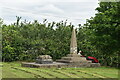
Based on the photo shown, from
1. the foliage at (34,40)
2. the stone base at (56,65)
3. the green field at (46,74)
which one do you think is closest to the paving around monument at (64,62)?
the stone base at (56,65)

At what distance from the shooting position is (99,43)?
8273 millimetres

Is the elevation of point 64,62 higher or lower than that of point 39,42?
lower

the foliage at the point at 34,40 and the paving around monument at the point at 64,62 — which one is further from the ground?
the foliage at the point at 34,40

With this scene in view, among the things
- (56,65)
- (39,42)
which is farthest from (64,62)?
(39,42)

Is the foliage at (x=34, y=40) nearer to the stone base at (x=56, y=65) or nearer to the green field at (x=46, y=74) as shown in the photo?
the stone base at (x=56, y=65)

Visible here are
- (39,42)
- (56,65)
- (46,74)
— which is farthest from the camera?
(39,42)

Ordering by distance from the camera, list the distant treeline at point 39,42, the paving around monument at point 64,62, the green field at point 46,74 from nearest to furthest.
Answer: the green field at point 46,74 < the paving around monument at point 64,62 < the distant treeline at point 39,42

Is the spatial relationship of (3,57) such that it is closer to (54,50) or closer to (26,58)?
(26,58)

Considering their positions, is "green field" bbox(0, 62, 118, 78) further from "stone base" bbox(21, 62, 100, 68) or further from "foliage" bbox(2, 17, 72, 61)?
"foliage" bbox(2, 17, 72, 61)

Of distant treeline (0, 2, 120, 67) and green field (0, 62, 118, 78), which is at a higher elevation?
distant treeline (0, 2, 120, 67)

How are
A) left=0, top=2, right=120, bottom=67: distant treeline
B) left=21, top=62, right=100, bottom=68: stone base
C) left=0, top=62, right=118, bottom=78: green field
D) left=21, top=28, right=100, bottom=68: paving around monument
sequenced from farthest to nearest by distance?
left=0, top=2, right=120, bottom=67: distant treeline < left=21, top=28, right=100, bottom=68: paving around monument < left=21, top=62, right=100, bottom=68: stone base < left=0, top=62, right=118, bottom=78: green field

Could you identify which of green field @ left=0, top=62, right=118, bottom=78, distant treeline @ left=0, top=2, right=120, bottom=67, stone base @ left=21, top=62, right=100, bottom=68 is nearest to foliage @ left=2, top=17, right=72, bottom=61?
distant treeline @ left=0, top=2, right=120, bottom=67

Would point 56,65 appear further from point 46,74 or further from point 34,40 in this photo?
point 34,40

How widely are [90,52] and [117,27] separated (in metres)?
15.5
